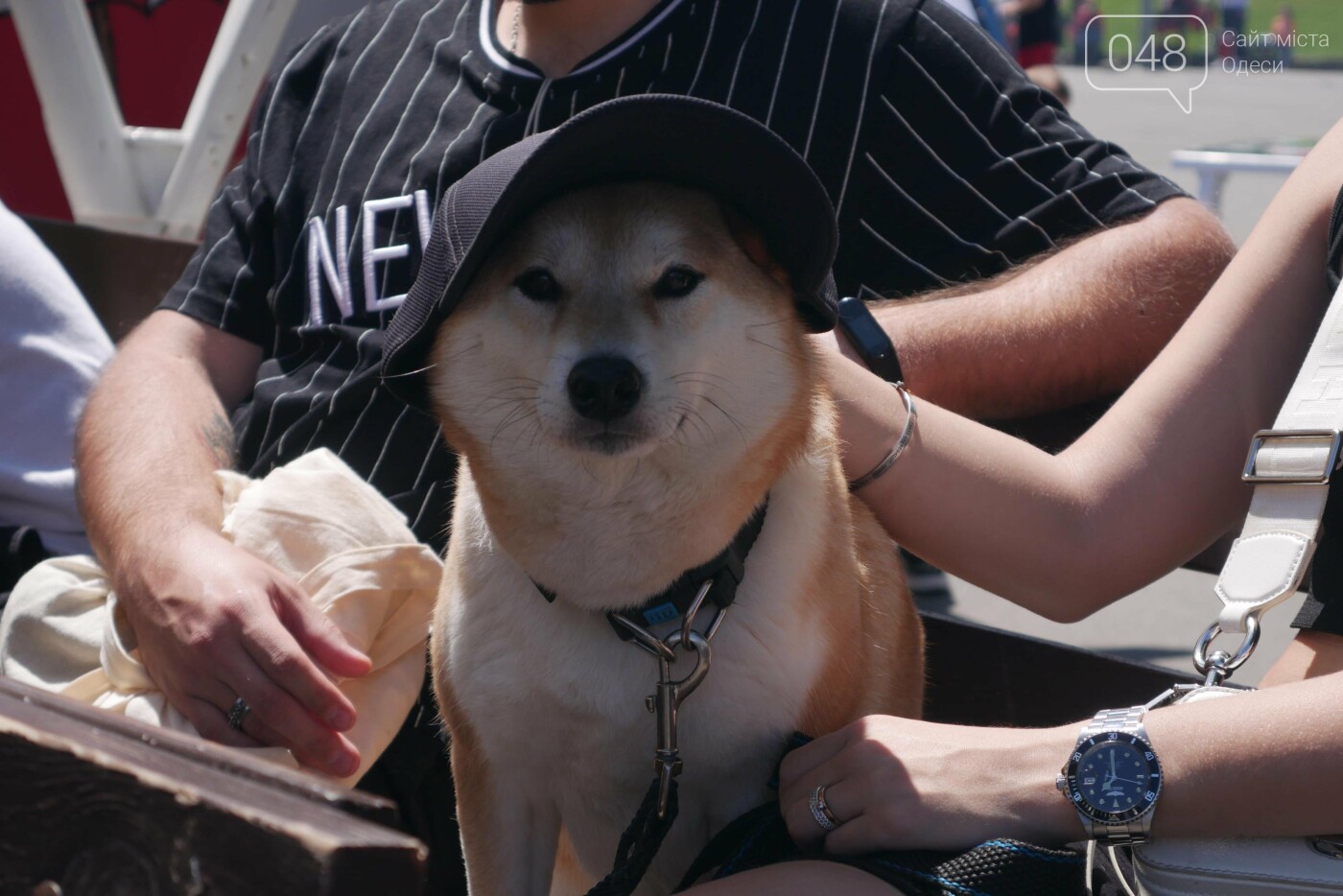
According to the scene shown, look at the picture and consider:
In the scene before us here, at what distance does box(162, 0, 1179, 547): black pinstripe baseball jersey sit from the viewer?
1740mm

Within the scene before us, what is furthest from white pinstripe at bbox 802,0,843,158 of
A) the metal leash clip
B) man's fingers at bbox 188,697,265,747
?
man's fingers at bbox 188,697,265,747

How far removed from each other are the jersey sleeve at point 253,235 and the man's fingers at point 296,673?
728mm

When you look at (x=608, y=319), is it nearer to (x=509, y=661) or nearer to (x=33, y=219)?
(x=509, y=661)

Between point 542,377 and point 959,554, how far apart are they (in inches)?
20.0

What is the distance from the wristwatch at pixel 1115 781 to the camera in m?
1.06

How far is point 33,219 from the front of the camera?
2928 mm

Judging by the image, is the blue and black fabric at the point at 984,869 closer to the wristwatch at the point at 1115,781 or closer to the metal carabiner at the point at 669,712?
the wristwatch at the point at 1115,781

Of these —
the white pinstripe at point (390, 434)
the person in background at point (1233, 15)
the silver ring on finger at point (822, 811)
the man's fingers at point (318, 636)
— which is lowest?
the person in background at point (1233, 15)

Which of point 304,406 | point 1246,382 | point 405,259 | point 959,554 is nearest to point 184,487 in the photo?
point 304,406

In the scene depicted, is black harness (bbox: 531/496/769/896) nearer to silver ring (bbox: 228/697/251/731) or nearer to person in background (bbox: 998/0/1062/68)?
silver ring (bbox: 228/697/251/731)

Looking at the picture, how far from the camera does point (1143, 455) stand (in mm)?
1436

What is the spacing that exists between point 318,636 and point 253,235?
0.80 metres

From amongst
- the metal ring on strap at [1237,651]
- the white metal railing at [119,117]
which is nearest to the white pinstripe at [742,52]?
the metal ring on strap at [1237,651]

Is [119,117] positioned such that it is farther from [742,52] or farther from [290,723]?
[290,723]
